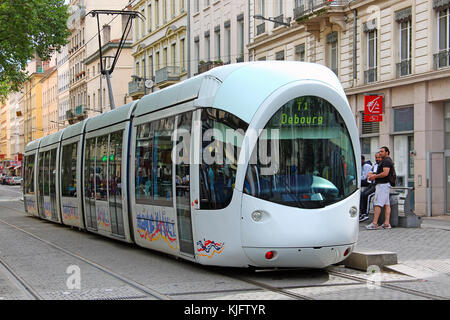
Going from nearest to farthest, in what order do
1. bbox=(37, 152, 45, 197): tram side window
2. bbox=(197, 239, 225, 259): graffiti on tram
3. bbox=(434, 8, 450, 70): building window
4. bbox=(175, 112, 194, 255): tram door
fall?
bbox=(197, 239, 225, 259): graffiti on tram, bbox=(175, 112, 194, 255): tram door, bbox=(434, 8, 450, 70): building window, bbox=(37, 152, 45, 197): tram side window

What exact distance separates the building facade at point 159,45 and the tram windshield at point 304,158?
33.6 m

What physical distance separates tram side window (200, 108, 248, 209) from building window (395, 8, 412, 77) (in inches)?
614

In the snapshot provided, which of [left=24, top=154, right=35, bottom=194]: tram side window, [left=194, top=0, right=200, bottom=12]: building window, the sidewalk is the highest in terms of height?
[left=194, top=0, right=200, bottom=12]: building window

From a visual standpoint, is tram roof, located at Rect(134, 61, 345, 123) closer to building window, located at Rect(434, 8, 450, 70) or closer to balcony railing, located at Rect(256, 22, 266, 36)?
building window, located at Rect(434, 8, 450, 70)

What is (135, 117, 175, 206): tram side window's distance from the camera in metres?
11.6

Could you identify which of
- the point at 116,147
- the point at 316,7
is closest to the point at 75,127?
the point at 116,147

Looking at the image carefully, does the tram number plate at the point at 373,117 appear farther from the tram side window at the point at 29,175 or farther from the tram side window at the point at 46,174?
the tram side window at the point at 29,175

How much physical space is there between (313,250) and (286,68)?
2.49m

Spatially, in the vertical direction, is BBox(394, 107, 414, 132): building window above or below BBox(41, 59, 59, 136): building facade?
below

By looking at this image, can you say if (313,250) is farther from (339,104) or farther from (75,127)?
(75,127)

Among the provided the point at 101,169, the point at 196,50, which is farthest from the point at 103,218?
the point at 196,50

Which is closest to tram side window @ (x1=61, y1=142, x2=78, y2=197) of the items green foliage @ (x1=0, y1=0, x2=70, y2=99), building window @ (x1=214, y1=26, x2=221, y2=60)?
building window @ (x1=214, y1=26, x2=221, y2=60)

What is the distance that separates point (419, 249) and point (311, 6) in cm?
1783

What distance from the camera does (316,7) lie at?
93.7ft
